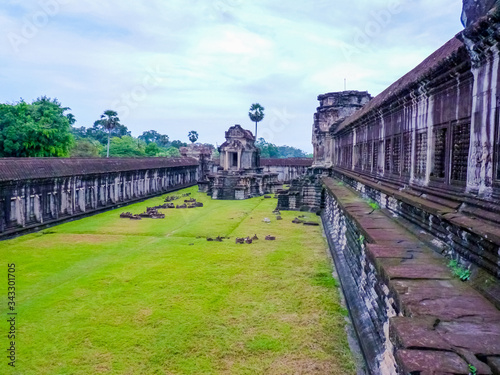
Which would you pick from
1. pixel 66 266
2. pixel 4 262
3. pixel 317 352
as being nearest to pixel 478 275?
pixel 317 352

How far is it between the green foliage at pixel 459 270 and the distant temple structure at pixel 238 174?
2545 centimetres

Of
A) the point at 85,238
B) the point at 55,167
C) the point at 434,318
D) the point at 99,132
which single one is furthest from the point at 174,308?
the point at 99,132

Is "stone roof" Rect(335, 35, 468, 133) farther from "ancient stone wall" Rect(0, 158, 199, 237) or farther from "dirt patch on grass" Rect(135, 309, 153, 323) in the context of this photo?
"ancient stone wall" Rect(0, 158, 199, 237)

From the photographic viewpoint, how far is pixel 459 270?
404 centimetres

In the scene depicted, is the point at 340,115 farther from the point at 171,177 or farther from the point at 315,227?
the point at 171,177

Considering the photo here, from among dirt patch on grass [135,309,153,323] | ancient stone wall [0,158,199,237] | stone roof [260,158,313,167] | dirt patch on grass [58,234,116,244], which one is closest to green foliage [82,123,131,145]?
stone roof [260,158,313,167]

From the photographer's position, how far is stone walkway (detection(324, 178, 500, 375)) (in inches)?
101

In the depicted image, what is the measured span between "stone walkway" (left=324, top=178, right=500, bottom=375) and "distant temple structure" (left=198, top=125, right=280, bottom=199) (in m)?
25.2

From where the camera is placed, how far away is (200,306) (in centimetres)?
736

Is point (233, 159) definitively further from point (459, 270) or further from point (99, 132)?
point (99, 132)

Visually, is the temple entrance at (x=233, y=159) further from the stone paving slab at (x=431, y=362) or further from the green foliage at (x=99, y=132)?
the green foliage at (x=99, y=132)

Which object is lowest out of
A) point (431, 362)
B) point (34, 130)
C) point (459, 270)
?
point (431, 362)

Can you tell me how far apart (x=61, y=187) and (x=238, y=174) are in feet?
52.6

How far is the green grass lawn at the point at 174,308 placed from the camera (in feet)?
17.7
